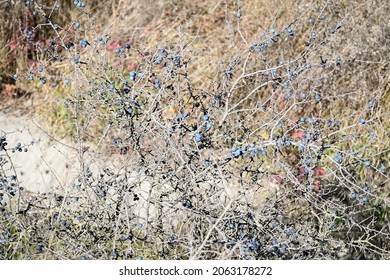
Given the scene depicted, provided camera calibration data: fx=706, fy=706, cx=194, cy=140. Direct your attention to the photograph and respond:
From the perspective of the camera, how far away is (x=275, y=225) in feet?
10.8

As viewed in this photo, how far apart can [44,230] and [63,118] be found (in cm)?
198

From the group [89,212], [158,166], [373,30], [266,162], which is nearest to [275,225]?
[158,166]

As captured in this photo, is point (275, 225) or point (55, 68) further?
point (55, 68)

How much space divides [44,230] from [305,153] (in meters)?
1.29

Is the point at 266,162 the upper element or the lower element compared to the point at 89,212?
lower

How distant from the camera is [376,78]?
5059 millimetres

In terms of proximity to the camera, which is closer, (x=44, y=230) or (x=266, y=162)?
(x=44, y=230)

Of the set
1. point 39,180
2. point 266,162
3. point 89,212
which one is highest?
point 89,212

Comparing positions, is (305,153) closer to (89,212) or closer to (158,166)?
(158,166)

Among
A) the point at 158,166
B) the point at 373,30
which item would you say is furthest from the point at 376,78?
the point at 158,166

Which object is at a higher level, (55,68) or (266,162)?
(55,68)
